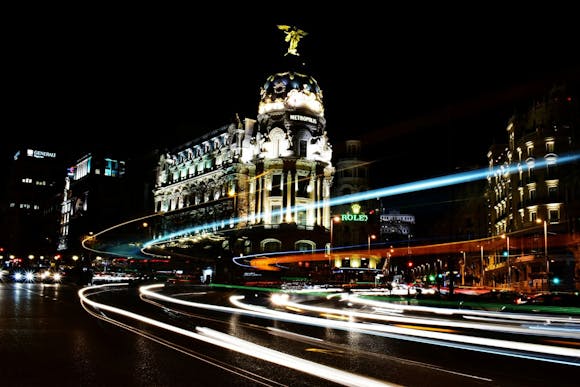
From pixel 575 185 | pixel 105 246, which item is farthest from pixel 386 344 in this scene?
pixel 105 246

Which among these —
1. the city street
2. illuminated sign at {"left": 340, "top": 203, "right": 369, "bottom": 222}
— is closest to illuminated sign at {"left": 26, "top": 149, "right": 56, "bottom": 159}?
illuminated sign at {"left": 340, "top": 203, "right": 369, "bottom": 222}

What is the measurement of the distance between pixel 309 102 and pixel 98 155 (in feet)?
296

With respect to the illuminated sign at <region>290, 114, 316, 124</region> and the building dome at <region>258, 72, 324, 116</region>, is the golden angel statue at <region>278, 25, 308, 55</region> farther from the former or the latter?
the illuminated sign at <region>290, 114, 316, 124</region>

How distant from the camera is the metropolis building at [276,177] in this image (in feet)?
258

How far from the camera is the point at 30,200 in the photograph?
181 m

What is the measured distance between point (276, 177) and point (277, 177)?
6.2 inches

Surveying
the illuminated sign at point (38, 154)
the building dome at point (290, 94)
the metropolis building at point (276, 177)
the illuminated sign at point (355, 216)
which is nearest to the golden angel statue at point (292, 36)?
the metropolis building at point (276, 177)

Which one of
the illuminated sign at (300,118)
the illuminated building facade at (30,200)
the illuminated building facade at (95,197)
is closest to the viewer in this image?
the illuminated sign at (300,118)

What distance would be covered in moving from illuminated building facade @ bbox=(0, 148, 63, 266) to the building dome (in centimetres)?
11178

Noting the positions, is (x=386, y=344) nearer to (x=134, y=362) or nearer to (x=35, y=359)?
(x=134, y=362)

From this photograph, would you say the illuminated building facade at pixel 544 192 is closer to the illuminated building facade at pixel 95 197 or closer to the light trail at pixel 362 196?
the light trail at pixel 362 196

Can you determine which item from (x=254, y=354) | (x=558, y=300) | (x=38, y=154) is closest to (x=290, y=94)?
(x=558, y=300)

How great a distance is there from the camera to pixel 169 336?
14445 mm

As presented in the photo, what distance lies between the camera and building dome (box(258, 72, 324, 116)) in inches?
3155
